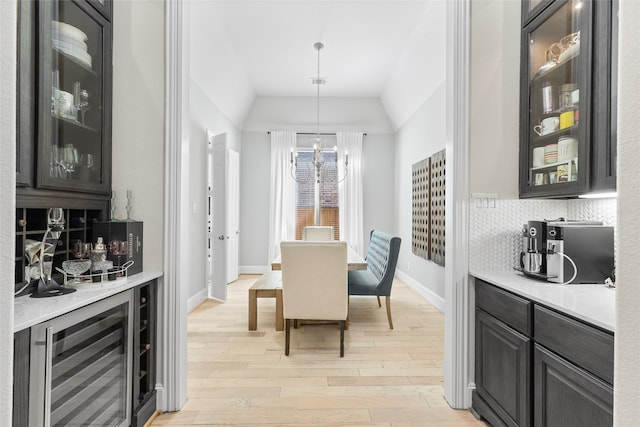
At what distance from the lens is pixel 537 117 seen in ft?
6.15

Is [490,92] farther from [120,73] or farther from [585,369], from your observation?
[120,73]

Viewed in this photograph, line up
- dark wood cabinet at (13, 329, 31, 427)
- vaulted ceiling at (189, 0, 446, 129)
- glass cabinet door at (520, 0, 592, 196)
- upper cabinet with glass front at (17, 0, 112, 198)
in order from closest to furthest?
dark wood cabinet at (13, 329, 31, 427), upper cabinet with glass front at (17, 0, 112, 198), glass cabinet door at (520, 0, 592, 196), vaulted ceiling at (189, 0, 446, 129)

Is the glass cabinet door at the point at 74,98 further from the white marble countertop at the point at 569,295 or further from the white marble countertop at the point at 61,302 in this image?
the white marble countertop at the point at 569,295

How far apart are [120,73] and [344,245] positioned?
1844 mm

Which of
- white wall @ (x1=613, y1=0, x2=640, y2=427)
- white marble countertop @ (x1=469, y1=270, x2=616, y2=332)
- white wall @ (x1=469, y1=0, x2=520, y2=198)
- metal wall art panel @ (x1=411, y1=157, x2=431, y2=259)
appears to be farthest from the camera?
metal wall art panel @ (x1=411, y1=157, x2=431, y2=259)

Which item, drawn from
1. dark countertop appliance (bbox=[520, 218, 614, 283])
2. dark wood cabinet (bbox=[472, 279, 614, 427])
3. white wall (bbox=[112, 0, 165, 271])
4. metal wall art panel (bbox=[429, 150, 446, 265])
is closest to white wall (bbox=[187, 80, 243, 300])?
white wall (bbox=[112, 0, 165, 271])

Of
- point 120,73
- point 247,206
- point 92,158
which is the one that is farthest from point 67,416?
point 247,206

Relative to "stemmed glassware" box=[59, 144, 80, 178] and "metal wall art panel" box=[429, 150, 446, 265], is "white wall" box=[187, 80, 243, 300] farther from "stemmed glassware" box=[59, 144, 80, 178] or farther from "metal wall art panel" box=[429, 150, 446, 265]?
"metal wall art panel" box=[429, 150, 446, 265]

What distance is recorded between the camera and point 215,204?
4.47 metres

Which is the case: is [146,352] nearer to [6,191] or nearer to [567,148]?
[6,191]

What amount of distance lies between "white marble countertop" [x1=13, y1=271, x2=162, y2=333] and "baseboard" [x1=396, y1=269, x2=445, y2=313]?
10.6 ft

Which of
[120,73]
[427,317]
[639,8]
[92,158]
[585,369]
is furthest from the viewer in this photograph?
[427,317]

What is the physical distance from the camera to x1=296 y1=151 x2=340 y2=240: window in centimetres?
620

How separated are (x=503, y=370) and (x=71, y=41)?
265 cm
